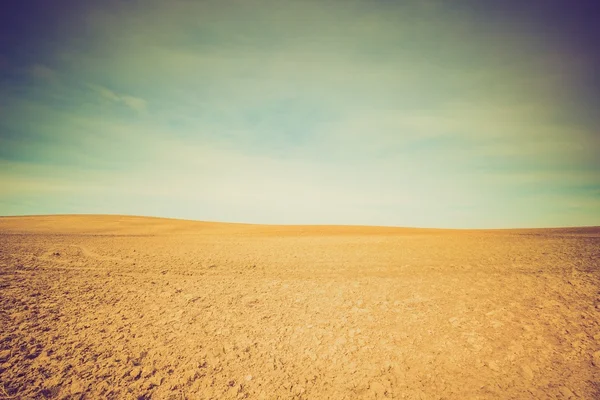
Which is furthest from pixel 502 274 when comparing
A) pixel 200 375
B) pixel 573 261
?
pixel 200 375

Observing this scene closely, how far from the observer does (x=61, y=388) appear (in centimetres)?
479

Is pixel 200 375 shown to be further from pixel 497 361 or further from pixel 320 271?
pixel 320 271

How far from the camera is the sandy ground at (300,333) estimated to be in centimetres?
509

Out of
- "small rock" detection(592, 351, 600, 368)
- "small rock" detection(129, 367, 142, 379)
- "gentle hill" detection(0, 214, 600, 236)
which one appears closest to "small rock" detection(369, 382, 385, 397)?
"small rock" detection(129, 367, 142, 379)

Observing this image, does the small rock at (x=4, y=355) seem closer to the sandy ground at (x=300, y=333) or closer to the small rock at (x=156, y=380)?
the sandy ground at (x=300, y=333)

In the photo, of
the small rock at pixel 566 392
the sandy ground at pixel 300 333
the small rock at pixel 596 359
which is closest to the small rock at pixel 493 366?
the sandy ground at pixel 300 333

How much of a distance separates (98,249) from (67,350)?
13326 mm

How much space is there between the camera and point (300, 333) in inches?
269

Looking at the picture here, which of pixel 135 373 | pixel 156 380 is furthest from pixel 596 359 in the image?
pixel 135 373

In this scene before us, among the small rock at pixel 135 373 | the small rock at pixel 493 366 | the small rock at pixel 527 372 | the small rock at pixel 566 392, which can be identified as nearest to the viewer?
the small rock at pixel 566 392

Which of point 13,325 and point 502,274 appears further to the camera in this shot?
point 502,274

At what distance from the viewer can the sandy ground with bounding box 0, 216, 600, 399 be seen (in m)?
5.09

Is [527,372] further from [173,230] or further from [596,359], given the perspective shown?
[173,230]

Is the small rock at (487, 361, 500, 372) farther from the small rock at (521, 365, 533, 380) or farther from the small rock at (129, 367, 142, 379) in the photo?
the small rock at (129, 367, 142, 379)
